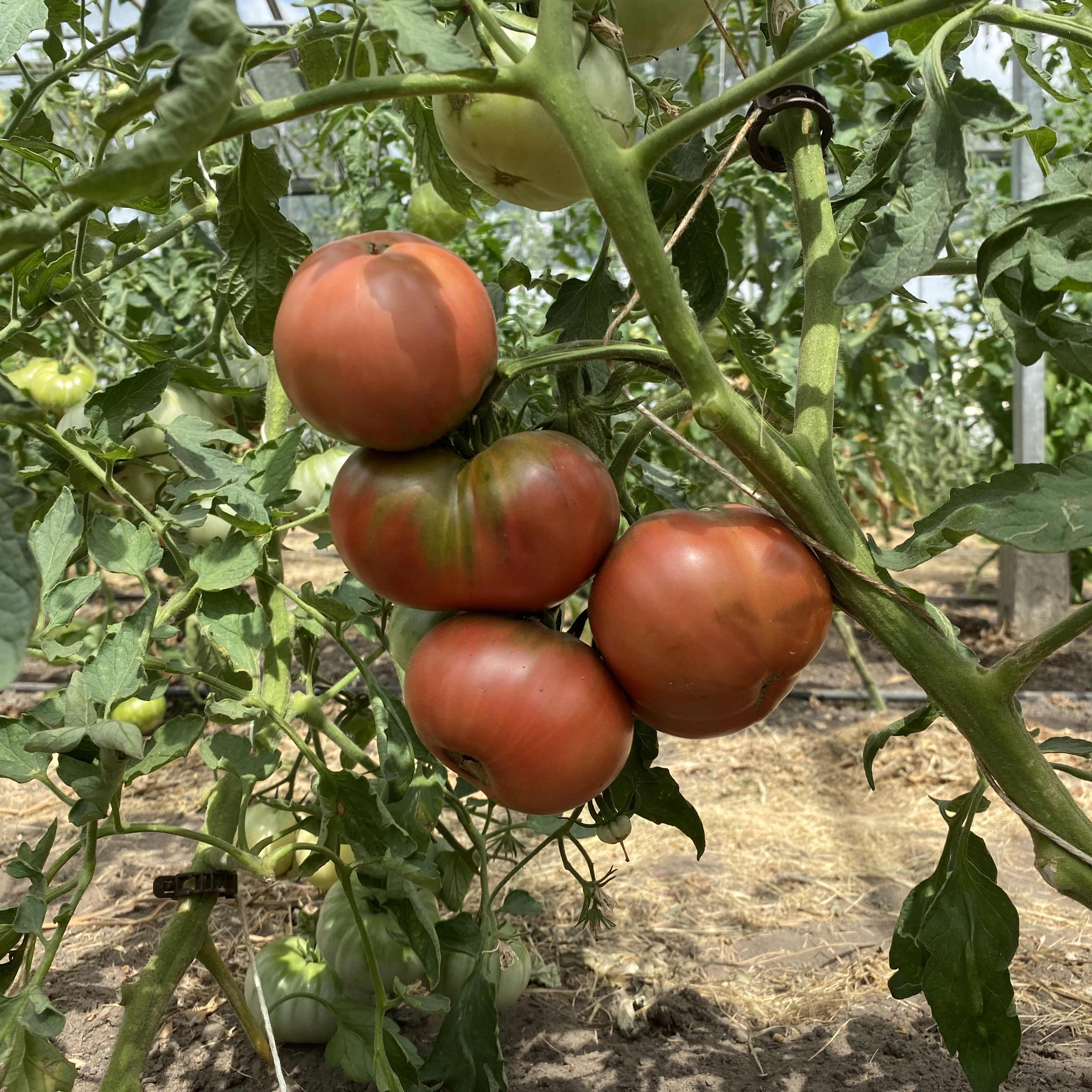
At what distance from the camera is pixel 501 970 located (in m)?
1.16

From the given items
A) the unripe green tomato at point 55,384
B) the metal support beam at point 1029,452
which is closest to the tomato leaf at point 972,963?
the unripe green tomato at point 55,384

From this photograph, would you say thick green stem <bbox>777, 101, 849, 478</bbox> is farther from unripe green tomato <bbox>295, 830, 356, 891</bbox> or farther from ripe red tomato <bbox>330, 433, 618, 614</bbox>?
unripe green tomato <bbox>295, 830, 356, 891</bbox>

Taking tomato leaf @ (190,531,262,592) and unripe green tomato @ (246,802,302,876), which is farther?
unripe green tomato @ (246,802,302,876)

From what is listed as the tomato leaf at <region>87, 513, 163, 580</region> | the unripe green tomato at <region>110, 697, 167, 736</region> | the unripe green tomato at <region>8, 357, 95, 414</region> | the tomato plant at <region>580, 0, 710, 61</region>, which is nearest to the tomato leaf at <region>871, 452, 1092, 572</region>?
the tomato plant at <region>580, 0, 710, 61</region>

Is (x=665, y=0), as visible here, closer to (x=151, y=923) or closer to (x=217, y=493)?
(x=217, y=493)

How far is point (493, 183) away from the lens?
0.74m

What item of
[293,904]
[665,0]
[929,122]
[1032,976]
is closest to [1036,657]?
[929,122]

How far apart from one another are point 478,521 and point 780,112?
15.3 inches

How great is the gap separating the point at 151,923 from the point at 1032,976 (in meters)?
1.39

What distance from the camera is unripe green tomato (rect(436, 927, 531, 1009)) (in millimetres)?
965

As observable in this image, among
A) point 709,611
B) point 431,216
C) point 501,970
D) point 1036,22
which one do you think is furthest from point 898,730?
point 431,216

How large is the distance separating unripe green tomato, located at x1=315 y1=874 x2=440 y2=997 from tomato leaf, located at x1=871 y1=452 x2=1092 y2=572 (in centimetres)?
77

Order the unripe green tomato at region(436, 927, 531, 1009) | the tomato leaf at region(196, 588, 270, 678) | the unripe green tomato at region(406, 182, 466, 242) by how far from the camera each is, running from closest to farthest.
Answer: the tomato leaf at region(196, 588, 270, 678)
the unripe green tomato at region(436, 927, 531, 1009)
the unripe green tomato at region(406, 182, 466, 242)

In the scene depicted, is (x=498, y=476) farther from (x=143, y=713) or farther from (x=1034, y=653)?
(x=143, y=713)
